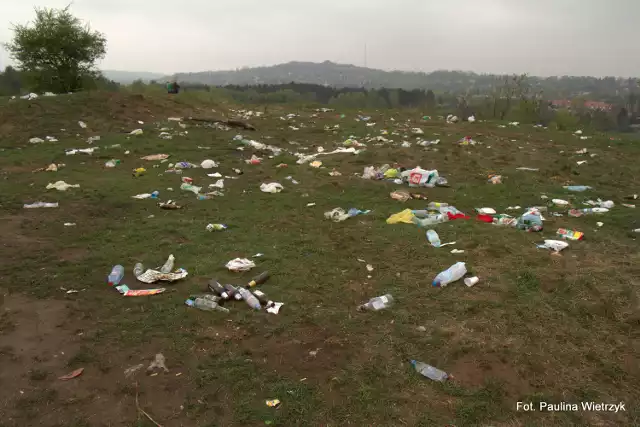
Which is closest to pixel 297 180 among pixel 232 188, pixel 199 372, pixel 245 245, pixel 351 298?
pixel 232 188

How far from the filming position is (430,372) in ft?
8.71

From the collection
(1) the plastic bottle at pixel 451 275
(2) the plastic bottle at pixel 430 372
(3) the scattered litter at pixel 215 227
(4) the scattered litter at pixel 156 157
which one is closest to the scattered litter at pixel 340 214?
(3) the scattered litter at pixel 215 227

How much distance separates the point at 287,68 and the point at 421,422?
539 feet

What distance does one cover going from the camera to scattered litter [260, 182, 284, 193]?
691 cm

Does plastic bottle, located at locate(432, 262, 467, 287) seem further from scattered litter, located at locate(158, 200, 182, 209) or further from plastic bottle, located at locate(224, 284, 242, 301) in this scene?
scattered litter, located at locate(158, 200, 182, 209)

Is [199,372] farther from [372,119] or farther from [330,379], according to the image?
[372,119]

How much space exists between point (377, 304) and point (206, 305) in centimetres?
150

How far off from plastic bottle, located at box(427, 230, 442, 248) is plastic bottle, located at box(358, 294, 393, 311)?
4.36 feet

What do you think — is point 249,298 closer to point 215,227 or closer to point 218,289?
point 218,289

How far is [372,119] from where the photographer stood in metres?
16.6

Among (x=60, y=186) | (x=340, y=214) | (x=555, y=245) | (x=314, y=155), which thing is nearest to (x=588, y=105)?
(x=314, y=155)

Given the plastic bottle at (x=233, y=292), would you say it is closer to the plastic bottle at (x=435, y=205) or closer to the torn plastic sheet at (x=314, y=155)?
the plastic bottle at (x=435, y=205)

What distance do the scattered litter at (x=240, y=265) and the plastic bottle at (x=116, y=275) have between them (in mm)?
1029

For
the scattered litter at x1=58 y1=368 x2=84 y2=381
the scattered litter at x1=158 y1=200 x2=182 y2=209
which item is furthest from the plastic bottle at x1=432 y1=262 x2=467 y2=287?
the scattered litter at x1=158 y1=200 x2=182 y2=209
